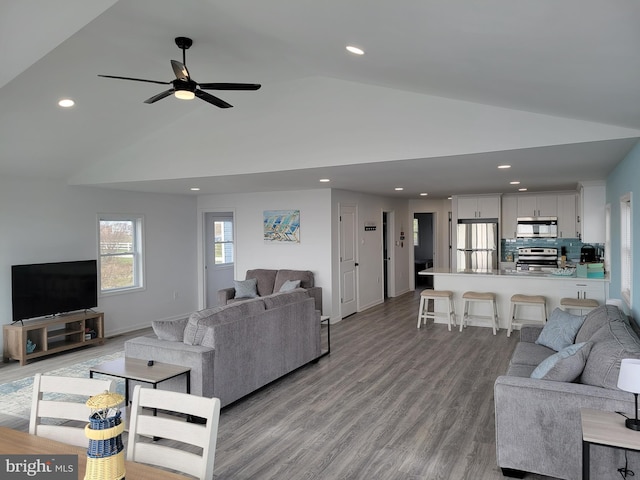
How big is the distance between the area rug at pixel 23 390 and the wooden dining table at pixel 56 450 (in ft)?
9.14

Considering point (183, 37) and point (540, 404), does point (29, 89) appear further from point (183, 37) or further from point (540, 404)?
point (540, 404)

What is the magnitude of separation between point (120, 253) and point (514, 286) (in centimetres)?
662

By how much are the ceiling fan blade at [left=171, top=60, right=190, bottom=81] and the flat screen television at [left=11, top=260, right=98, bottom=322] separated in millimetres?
4244

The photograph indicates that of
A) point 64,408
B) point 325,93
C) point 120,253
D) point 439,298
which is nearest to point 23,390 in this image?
point 120,253

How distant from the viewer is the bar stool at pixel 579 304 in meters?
6.36

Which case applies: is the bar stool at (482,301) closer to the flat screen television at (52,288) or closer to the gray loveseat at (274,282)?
the gray loveseat at (274,282)

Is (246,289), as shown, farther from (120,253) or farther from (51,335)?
(51,335)

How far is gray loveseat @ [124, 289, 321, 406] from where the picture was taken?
398cm

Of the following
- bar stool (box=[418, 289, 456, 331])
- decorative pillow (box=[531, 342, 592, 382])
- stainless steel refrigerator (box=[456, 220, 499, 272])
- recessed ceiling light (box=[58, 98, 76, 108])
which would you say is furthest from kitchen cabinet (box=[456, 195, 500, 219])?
recessed ceiling light (box=[58, 98, 76, 108])

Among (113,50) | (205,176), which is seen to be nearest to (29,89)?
(113,50)

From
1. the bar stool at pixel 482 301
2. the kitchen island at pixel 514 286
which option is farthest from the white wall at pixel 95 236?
the bar stool at pixel 482 301

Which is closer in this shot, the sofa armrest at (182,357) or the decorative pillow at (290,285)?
the sofa armrest at (182,357)

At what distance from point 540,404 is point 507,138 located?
95.9 inches

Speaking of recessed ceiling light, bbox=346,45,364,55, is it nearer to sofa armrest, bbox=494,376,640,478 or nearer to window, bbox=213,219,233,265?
sofa armrest, bbox=494,376,640,478
